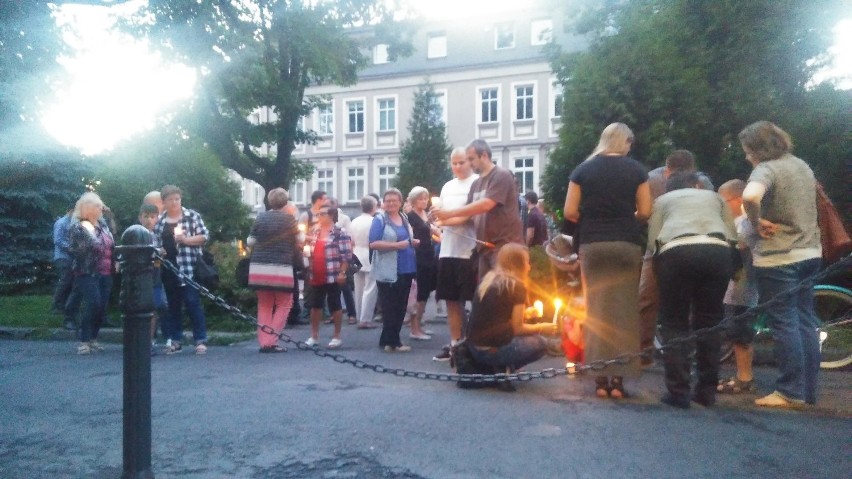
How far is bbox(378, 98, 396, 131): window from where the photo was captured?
2061 inches

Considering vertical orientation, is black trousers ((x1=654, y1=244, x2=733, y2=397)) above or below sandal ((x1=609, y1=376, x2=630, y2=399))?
above

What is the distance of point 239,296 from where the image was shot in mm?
11305

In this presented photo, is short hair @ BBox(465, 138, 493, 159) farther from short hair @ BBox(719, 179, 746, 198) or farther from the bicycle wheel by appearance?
the bicycle wheel

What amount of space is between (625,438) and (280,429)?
216cm

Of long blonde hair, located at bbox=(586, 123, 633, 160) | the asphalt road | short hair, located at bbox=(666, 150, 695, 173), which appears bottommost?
the asphalt road

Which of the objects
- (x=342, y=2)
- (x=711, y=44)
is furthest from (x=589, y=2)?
(x=711, y=44)

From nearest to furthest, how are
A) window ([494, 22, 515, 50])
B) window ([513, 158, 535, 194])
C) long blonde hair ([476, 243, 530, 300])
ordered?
long blonde hair ([476, 243, 530, 300]), window ([513, 158, 535, 194]), window ([494, 22, 515, 50])

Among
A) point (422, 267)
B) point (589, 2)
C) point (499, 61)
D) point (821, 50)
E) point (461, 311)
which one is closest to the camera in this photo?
point (461, 311)

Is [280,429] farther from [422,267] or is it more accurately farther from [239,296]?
[239,296]

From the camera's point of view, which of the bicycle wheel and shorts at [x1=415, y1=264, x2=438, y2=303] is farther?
shorts at [x1=415, y1=264, x2=438, y2=303]

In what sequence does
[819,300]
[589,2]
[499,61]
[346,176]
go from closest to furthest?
1. [819,300]
2. [589,2]
3. [499,61]
4. [346,176]

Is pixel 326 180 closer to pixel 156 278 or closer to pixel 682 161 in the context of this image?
pixel 156 278

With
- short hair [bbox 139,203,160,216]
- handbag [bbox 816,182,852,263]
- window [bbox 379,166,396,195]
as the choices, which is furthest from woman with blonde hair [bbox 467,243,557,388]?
window [bbox 379,166,396,195]

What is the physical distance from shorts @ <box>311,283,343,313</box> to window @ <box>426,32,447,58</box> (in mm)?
44273
